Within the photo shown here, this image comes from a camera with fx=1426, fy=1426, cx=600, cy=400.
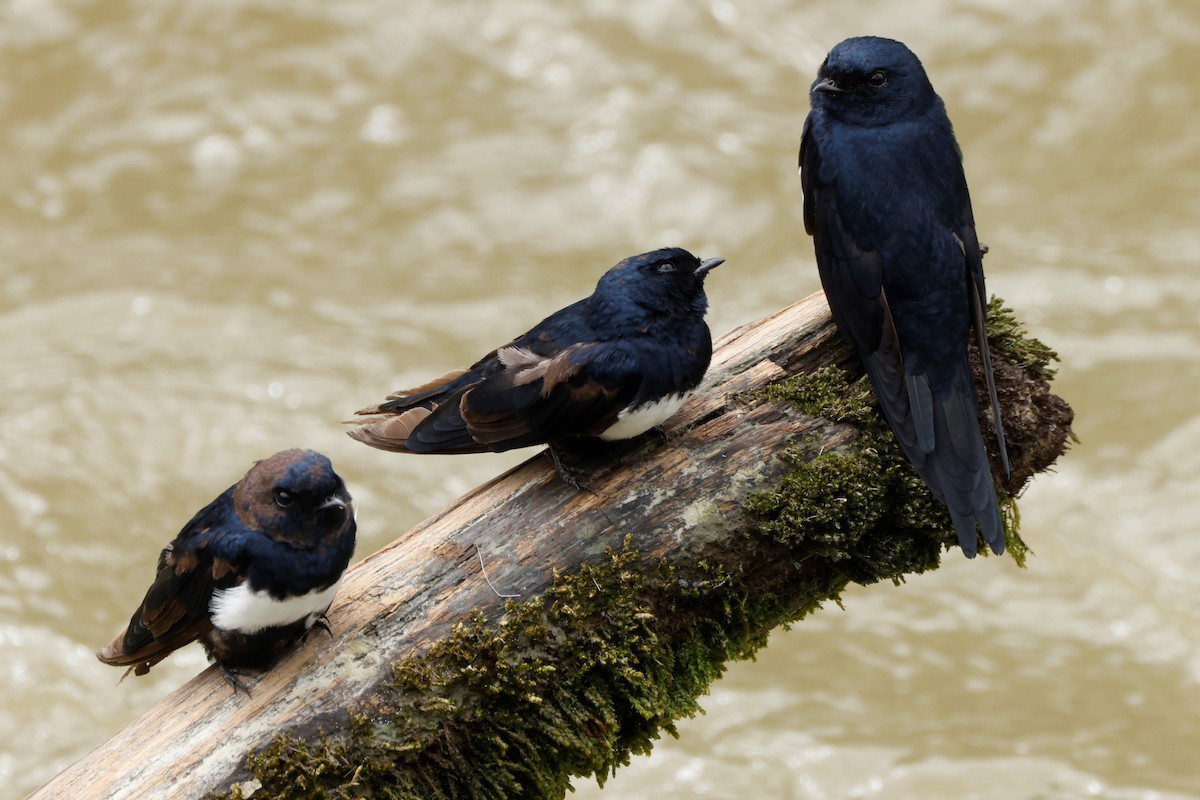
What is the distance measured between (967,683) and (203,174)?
25.0 feet

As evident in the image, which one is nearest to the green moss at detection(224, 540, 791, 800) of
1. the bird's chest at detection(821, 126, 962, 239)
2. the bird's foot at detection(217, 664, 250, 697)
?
the bird's foot at detection(217, 664, 250, 697)

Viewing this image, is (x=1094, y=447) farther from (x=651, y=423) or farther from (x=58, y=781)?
(x=58, y=781)

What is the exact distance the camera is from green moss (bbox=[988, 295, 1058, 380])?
17.9 ft

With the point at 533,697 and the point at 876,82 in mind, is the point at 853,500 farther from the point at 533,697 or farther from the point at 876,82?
the point at 876,82

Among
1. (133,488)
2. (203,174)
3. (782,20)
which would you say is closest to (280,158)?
(203,174)

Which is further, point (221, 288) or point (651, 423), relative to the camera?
point (221, 288)

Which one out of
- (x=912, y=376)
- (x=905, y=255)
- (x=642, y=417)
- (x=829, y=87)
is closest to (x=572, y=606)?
(x=642, y=417)

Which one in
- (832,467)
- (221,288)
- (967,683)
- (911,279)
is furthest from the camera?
(221,288)

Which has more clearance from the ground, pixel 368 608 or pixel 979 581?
pixel 979 581

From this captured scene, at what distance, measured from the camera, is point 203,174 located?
12.4 m

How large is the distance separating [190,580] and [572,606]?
51.1 inches

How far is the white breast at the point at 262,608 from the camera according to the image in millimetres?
4648

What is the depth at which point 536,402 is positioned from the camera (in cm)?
501

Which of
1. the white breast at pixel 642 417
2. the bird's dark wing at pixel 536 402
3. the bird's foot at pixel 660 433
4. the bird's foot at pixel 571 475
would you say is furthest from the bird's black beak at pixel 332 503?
the bird's foot at pixel 660 433
